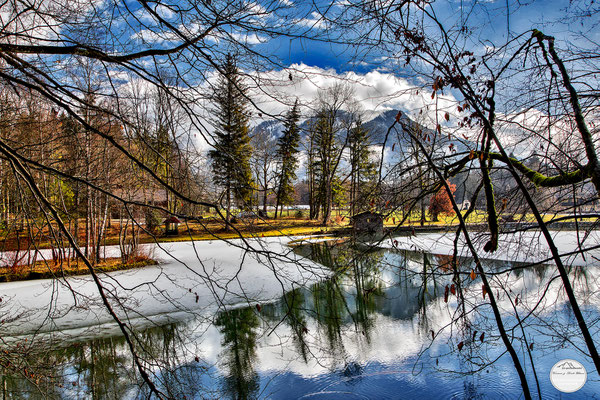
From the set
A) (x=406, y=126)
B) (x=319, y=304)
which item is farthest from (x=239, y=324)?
(x=406, y=126)

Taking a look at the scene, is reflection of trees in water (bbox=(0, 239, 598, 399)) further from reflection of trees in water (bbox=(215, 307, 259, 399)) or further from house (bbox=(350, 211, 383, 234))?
house (bbox=(350, 211, 383, 234))

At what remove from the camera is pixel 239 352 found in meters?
6.03

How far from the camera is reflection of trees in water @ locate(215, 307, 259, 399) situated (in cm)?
495

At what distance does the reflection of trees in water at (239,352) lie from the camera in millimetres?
4953

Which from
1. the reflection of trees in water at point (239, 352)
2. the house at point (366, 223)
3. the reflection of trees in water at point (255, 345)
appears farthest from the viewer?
the reflection of trees in water at point (239, 352)

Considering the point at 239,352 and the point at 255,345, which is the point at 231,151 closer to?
the point at 239,352

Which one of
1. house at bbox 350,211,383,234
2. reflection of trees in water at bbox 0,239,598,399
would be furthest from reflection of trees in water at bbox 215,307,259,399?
house at bbox 350,211,383,234

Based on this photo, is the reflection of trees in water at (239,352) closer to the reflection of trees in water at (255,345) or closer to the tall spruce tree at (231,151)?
the reflection of trees in water at (255,345)

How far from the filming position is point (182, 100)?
226cm

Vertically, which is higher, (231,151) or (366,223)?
(231,151)

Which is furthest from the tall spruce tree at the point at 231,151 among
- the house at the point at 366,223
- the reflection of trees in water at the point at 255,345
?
the reflection of trees in water at the point at 255,345

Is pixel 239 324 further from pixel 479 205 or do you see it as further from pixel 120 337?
pixel 479 205

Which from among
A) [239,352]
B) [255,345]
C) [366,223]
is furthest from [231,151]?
[255,345]

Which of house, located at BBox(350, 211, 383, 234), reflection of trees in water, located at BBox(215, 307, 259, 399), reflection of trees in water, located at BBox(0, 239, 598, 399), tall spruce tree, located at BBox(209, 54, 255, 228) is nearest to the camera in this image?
tall spruce tree, located at BBox(209, 54, 255, 228)
